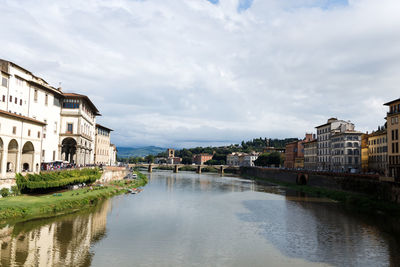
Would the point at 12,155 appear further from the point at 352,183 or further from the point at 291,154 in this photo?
the point at 291,154

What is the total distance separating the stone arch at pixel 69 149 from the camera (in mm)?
59566

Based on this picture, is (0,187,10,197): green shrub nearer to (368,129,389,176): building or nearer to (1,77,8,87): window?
(1,77,8,87): window

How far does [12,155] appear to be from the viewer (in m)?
37.8

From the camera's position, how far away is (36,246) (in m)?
23.0

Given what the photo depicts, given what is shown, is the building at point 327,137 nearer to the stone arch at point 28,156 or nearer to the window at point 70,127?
the window at point 70,127

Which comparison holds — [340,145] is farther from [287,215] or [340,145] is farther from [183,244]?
[183,244]

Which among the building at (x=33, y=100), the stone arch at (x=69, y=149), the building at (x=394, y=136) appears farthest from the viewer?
the stone arch at (x=69, y=149)

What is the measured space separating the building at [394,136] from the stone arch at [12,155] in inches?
1992

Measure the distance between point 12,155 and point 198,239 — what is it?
82.4ft

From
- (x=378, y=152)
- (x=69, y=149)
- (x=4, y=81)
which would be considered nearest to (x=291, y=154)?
(x=378, y=152)

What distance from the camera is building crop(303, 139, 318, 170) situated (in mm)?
98250

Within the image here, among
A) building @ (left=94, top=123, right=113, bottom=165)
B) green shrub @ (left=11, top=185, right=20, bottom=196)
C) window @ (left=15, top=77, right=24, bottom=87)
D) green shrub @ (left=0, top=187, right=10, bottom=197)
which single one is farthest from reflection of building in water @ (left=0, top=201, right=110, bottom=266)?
building @ (left=94, top=123, right=113, bottom=165)

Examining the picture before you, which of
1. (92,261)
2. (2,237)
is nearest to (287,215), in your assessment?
(92,261)

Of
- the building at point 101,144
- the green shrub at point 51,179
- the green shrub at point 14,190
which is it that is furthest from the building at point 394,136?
the building at point 101,144
